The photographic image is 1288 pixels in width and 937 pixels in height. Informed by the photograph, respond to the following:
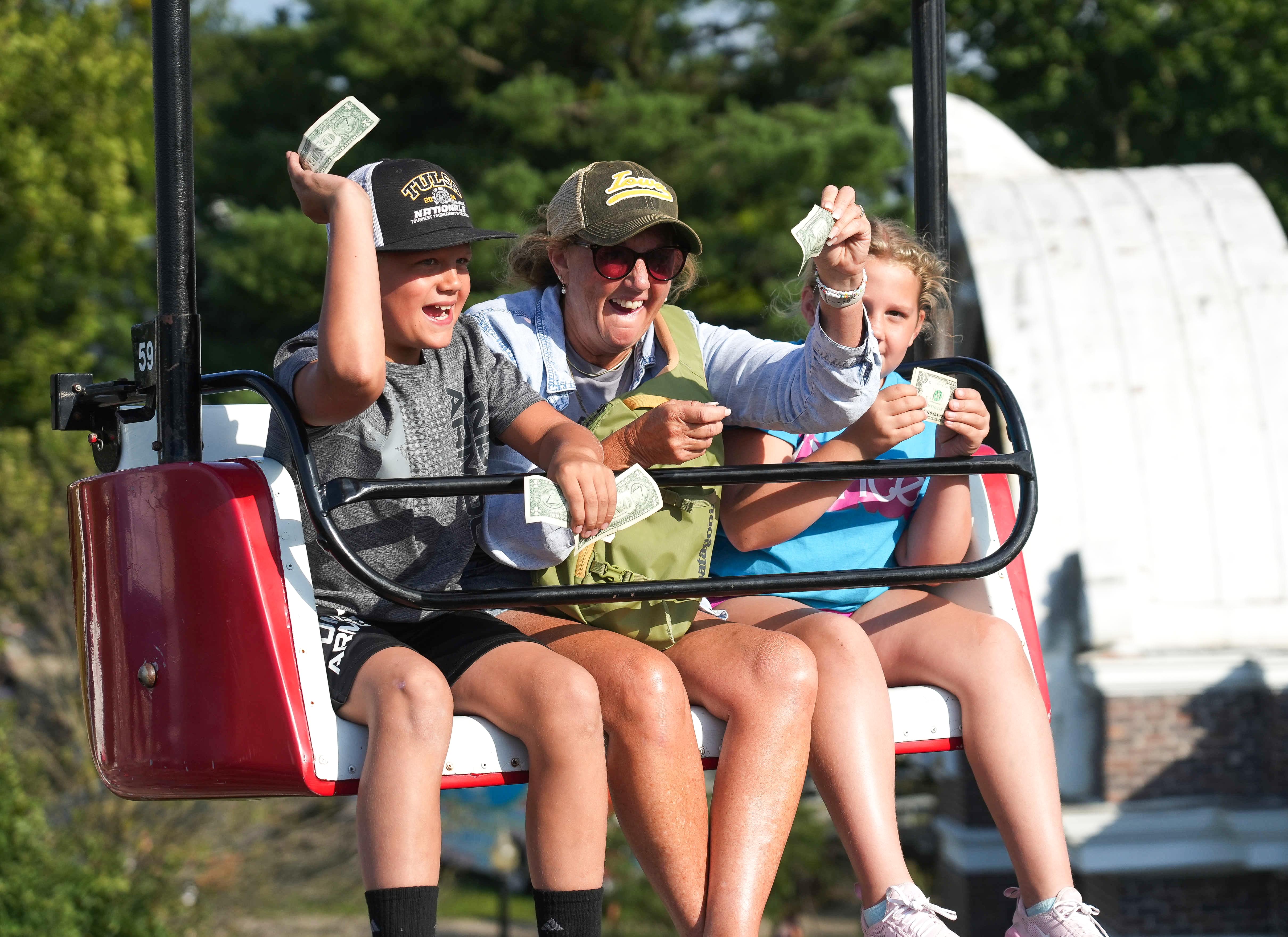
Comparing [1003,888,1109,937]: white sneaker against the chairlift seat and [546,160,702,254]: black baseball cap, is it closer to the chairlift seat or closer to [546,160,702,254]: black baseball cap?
the chairlift seat

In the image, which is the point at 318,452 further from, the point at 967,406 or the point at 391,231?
the point at 967,406

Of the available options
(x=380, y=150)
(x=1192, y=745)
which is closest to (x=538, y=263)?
(x=1192, y=745)

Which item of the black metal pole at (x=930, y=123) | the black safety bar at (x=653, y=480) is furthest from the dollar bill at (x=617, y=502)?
the black metal pole at (x=930, y=123)

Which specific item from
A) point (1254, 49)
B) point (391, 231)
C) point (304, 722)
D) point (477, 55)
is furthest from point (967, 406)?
point (1254, 49)

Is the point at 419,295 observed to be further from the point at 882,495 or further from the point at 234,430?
the point at 882,495

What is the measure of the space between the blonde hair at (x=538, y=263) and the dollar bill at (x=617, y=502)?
66 cm

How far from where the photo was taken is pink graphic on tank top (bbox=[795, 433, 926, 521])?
278cm

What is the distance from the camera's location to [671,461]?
2283mm

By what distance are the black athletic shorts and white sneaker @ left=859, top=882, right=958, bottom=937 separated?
74 cm

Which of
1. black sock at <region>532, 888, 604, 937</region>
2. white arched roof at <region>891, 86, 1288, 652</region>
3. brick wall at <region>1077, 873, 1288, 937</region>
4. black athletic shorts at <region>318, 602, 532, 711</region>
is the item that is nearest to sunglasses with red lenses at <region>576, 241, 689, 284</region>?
black athletic shorts at <region>318, 602, 532, 711</region>

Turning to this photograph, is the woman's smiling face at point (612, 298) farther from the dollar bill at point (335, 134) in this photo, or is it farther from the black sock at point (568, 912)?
the black sock at point (568, 912)

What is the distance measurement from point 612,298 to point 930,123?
0.92 m

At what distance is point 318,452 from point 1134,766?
7.85 meters

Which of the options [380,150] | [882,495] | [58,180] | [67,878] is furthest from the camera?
[380,150]
